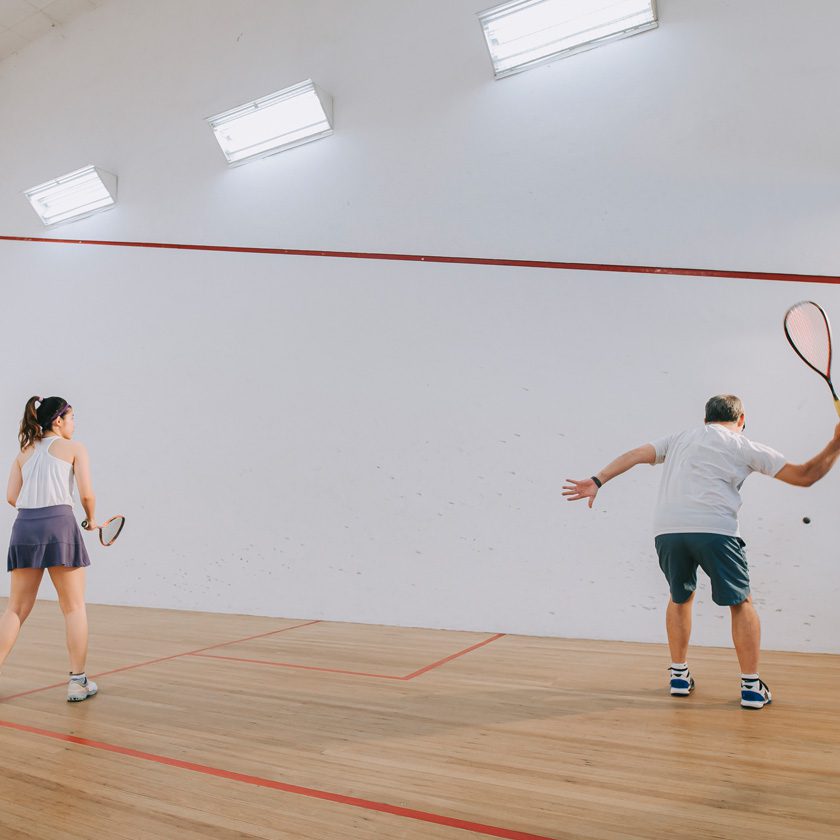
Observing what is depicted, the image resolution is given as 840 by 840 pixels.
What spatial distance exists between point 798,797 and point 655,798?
244mm

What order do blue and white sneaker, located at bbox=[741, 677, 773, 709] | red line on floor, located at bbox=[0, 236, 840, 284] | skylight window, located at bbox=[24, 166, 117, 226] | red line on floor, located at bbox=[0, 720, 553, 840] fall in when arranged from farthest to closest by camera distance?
skylight window, located at bbox=[24, 166, 117, 226]
red line on floor, located at bbox=[0, 236, 840, 284]
blue and white sneaker, located at bbox=[741, 677, 773, 709]
red line on floor, located at bbox=[0, 720, 553, 840]

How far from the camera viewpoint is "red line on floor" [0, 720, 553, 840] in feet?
3.64

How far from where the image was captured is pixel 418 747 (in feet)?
4.95

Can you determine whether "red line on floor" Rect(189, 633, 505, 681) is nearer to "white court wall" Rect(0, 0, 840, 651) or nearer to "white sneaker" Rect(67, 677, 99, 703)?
"white court wall" Rect(0, 0, 840, 651)

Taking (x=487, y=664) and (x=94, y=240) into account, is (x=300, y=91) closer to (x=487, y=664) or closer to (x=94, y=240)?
(x=94, y=240)

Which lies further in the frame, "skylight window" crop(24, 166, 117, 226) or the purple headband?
"skylight window" crop(24, 166, 117, 226)

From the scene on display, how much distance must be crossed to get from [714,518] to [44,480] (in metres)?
1.79

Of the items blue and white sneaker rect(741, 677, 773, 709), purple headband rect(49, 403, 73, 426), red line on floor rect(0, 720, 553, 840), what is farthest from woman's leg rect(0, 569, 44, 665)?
blue and white sneaker rect(741, 677, 773, 709)

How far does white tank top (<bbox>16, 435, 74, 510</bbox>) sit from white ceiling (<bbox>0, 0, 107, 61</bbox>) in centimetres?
357

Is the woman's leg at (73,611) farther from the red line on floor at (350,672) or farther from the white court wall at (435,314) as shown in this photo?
the white court wall at (435,314)

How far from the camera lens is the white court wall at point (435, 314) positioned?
2543 mm

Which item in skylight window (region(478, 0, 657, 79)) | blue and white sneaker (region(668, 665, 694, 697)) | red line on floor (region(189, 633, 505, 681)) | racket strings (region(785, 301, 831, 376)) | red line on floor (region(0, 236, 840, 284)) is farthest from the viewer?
skylight window (region(478, 0, 657, 79))

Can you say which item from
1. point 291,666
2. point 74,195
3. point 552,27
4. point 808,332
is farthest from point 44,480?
point 74,195

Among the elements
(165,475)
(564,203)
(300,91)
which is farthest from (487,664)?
(300,91)
